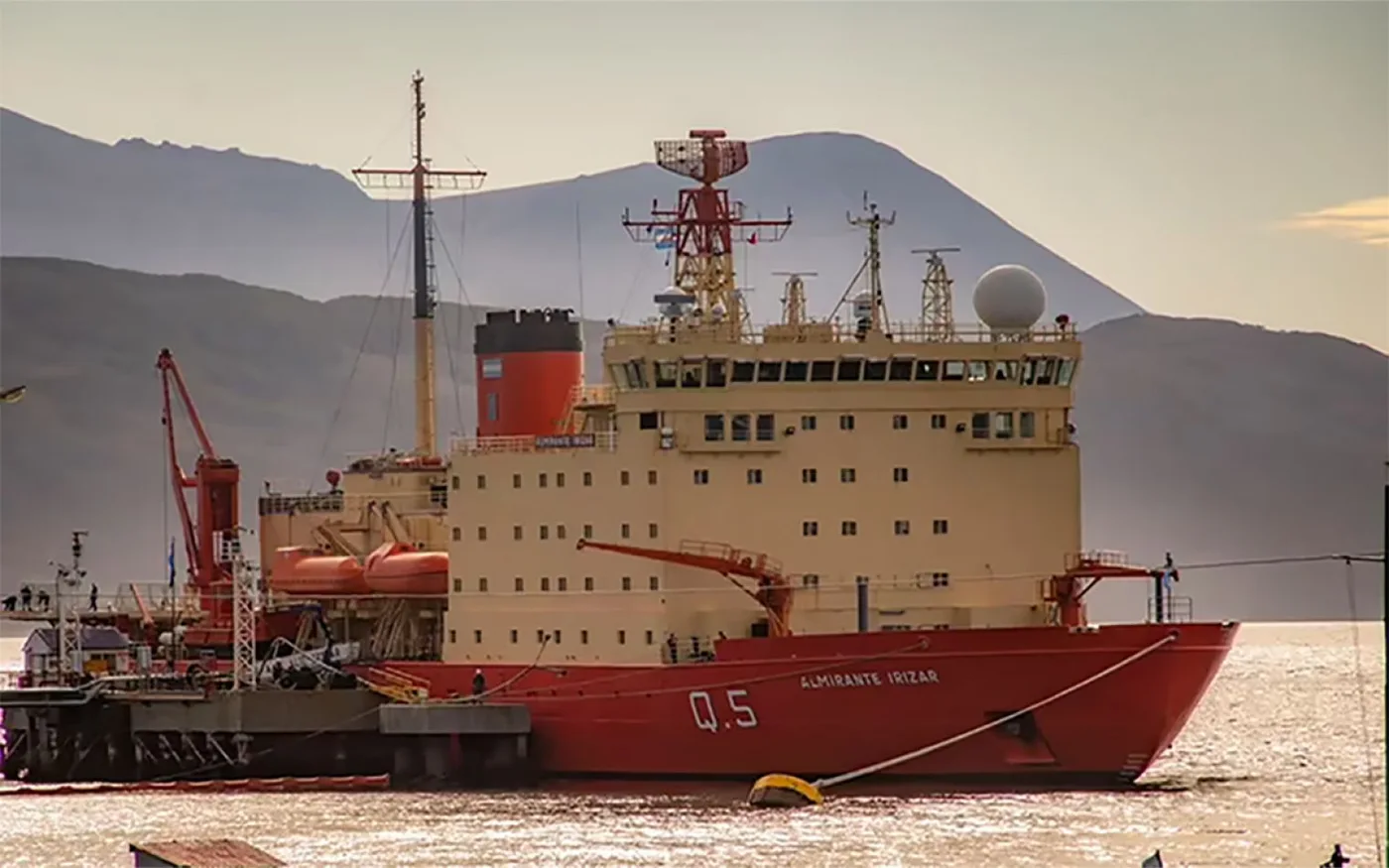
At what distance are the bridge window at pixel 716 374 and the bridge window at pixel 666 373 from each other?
503 millimetres

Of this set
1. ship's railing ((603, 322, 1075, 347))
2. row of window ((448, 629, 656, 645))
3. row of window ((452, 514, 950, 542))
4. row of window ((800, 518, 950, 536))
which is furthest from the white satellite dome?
row of window ((448, 629, 656, 645))

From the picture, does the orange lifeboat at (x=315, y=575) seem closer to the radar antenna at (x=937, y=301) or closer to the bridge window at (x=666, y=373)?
the bridge window at (x=666, y=373)

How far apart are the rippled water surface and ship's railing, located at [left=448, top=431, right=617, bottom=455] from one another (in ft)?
18.0

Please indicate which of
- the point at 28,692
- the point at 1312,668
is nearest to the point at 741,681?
the point at 28,692

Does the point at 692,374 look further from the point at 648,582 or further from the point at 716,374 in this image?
the point at 648,582

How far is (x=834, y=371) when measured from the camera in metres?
49.2

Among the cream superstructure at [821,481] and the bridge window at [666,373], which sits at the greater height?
the bridge window at [666,373]

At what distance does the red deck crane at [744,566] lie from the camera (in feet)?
156

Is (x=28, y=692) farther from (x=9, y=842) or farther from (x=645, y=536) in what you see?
(x=645, y=536)

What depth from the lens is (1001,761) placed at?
153 ft

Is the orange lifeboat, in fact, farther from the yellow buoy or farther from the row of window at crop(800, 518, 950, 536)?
the yellow buoy

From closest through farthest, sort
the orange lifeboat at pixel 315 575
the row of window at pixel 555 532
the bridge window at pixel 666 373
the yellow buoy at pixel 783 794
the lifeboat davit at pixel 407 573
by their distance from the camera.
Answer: the yellow buoy at pixel 783 794
the row of window at pixel 555 532
the bridge window at pixel 666 373
the lifeboat davit at pixel 407 573
the orange lifeboat at pixel 315 575

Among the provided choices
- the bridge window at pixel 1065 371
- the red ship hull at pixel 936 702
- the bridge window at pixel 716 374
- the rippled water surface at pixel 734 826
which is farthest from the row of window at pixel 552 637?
the bridge window at pixel 1065 371

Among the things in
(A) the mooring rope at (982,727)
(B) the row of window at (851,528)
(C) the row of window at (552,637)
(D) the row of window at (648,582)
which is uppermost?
(B) the row of window at (851,528)
